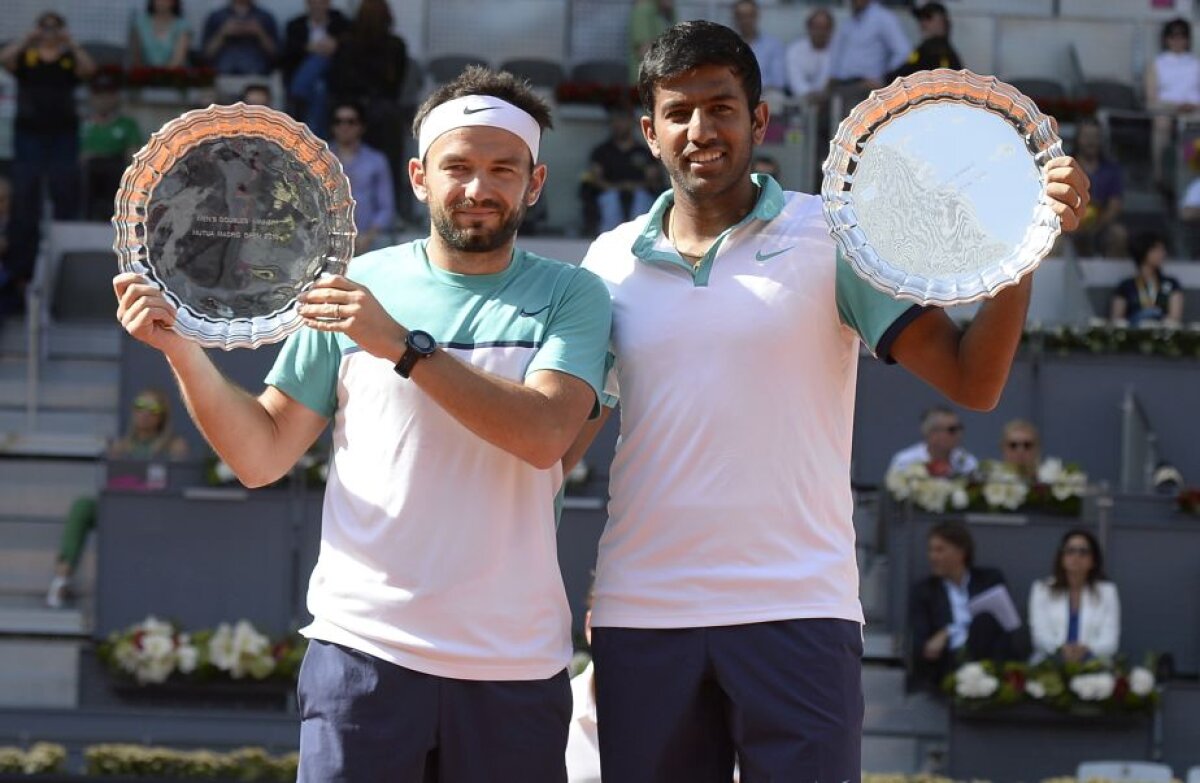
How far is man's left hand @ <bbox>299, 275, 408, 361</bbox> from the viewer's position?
12.1 feet

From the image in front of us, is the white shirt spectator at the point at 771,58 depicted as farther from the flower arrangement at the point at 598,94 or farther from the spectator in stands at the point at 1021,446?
the spectator in stands at the point at 1021,446

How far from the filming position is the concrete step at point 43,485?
11.7 m

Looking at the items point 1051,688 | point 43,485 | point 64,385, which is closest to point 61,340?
point 64,385

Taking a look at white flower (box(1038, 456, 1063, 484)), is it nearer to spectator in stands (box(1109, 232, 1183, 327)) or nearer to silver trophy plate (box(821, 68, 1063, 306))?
spectator in stands (box(1109, 232, 1183, 327))

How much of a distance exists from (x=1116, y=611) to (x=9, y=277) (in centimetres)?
685

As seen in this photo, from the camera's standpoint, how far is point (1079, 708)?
373 inches

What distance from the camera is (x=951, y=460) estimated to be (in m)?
10.6

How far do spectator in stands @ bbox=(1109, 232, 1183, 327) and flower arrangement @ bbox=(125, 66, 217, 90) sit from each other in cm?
587

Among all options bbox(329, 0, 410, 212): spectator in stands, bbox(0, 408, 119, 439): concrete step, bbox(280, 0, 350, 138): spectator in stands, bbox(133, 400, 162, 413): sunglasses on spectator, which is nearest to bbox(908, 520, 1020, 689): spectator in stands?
bbox(133, 400, 162, 413): sunglasses on spectator

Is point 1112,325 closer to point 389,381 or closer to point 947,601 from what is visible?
point 947,601

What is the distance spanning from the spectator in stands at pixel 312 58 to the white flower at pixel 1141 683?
5762 millimetres

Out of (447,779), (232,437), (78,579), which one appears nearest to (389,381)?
(232,437)

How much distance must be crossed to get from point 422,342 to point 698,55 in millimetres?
817

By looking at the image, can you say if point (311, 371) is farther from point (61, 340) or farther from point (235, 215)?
point (61, 340)
